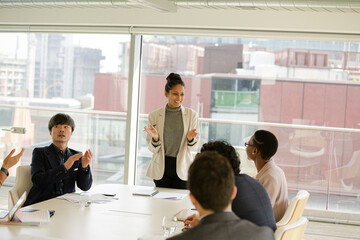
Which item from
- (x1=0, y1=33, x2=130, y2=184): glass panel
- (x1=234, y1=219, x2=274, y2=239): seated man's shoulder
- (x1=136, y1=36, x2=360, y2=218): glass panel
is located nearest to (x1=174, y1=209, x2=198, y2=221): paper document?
(x1=234, y1=219, x2=274, y2=239): seated man's shoulder

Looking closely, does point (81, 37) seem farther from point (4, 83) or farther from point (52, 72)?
point (4, 83)

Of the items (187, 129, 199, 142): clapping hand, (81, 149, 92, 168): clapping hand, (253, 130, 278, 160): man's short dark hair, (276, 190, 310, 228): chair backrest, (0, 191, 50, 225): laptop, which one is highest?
(253, 130, 278, 160): man's short dark hair

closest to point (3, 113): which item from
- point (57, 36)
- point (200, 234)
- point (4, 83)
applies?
point (4, 83)

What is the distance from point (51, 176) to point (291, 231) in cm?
180

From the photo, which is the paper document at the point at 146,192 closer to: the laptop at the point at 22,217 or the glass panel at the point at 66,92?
the laptop at the point at 22,217

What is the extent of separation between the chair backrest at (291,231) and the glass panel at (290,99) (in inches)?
146

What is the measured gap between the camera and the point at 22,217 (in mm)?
2652

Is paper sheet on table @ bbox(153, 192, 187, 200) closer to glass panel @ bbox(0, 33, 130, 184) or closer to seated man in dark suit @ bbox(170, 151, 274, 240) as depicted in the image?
seated man in dark suit @ bbox(170, 151, 274, 240)

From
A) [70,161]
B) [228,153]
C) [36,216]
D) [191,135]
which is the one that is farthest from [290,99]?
[36,216]

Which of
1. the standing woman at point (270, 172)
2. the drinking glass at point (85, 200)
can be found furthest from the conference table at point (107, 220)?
the standing woman at point (270, 172)

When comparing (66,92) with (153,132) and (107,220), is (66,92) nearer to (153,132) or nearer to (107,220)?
(153,132)

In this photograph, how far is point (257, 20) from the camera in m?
5.45

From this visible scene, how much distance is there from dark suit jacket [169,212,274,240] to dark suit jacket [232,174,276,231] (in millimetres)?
521

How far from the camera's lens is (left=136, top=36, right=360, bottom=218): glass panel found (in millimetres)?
5891
